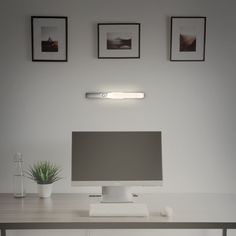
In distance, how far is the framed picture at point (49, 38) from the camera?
2395 mm

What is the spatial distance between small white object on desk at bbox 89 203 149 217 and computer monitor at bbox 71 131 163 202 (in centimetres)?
11

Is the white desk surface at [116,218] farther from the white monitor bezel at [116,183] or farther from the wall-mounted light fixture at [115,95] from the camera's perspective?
the wall-mounted light fixture at [115,95]

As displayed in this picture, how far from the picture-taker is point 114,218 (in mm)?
1864

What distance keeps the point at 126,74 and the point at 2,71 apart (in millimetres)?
925

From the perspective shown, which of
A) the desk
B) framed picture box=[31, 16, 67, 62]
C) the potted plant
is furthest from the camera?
framed picture box=[31, 16, 67, 62]

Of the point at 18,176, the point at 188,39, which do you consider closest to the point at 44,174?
the point at 18,176

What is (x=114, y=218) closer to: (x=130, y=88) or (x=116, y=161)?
(x=116, y=161)

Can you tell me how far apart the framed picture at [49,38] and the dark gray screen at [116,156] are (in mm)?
670

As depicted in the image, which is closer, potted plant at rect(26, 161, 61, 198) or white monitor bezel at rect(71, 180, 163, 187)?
white monitor bezel at rect(71, 180, 163, 187)

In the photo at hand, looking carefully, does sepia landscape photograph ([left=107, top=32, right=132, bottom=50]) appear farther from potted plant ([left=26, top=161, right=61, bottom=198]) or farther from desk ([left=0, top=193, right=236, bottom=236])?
desk ([left=0, top=193, right=236, bottom=236])

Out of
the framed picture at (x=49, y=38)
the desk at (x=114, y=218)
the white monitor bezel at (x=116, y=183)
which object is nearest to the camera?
the desk at (x=114, y=218)

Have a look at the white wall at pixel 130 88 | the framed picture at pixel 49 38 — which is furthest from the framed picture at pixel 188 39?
the framed picture at pixel 49 38

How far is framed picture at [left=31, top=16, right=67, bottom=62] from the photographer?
2.39m

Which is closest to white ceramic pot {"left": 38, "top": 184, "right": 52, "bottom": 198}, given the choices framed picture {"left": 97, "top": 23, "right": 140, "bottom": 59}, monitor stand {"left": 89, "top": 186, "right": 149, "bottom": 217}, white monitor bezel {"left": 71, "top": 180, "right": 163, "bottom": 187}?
white monitor bezel {"left": 71, "top": 180, "right": 163, "bottom": 187}
